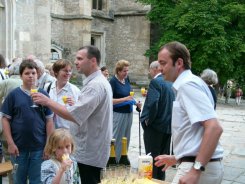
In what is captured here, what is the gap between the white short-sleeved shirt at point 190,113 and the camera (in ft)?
8.58

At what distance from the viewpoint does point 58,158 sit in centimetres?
359

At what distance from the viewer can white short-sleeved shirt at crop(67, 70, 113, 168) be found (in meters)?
3.65

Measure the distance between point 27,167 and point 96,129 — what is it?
1298 mm

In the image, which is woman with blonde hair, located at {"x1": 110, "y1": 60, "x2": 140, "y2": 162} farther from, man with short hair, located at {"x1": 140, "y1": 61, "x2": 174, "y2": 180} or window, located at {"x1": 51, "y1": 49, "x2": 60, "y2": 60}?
window, located at {"x1": 51, "y1": 49, "x2": 60, "y2": 60}

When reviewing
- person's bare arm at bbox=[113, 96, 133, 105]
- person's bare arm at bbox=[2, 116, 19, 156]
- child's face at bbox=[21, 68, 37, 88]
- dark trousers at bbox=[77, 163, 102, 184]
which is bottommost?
dark trousers at bbox=[77, 163, 102, 184]

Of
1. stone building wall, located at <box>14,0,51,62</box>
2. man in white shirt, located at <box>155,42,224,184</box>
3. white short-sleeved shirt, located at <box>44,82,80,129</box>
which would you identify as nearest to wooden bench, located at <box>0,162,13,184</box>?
white short-sleeved shirt, located at <box>44,82,80,129</box>

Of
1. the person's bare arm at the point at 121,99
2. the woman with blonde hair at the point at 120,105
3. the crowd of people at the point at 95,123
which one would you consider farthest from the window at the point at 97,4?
the crowd of people at the point at 95,123

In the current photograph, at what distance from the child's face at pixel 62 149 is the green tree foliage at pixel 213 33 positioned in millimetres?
17587

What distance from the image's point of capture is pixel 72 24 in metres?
23.2

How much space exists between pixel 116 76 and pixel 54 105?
3342 mm

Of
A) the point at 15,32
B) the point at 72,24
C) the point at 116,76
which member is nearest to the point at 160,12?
the point at 72,24

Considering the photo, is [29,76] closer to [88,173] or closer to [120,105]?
[88,173]

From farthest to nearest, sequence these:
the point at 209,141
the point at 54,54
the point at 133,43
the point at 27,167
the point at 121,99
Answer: the point at 133,43 → the point at 54,54 → the point at 121,99 → the point at 27,167 → the point at 209,141

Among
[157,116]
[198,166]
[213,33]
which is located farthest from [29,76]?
[213,33]
